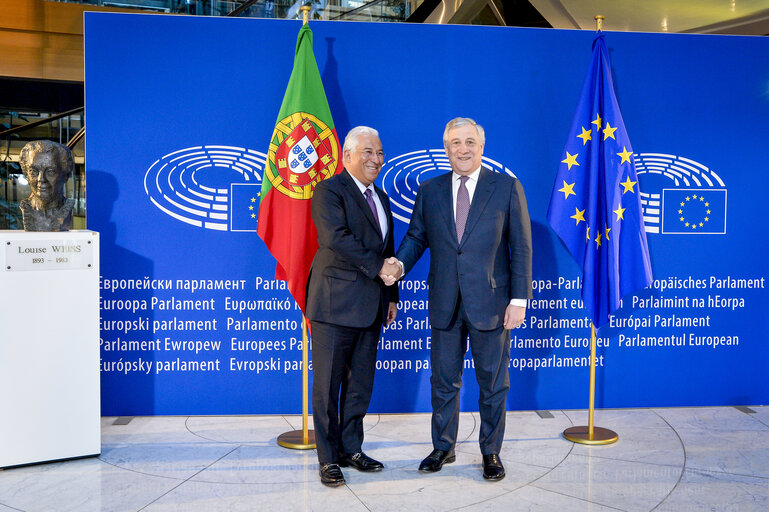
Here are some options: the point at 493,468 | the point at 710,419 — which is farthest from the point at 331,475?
the point at 710,419

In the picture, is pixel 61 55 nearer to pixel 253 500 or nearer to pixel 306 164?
pixel 306 164


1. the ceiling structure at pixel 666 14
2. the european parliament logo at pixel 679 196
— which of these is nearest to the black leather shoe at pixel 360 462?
the european parliament logo at pixel 679 196

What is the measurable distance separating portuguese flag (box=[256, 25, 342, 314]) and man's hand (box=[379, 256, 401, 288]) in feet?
2.16

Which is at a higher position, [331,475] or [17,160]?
[17,160]

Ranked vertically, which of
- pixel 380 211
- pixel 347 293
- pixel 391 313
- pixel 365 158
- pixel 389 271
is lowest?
pixel 391 313

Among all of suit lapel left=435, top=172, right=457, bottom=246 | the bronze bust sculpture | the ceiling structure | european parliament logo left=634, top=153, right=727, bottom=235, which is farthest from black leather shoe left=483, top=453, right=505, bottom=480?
the ceiling structure

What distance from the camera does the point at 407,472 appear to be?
10.1 feet

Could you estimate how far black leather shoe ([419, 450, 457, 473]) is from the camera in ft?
10.1

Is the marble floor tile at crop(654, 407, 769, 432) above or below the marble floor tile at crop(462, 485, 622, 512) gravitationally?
above

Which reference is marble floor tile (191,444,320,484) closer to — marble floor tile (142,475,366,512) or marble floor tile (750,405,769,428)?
marble floor tile (142,475,366,512)

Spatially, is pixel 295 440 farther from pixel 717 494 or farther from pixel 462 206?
pixel 717 494

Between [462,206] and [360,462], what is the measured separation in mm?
1319

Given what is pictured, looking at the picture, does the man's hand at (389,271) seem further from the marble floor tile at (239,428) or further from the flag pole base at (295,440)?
the marble floor tile at (239,428)

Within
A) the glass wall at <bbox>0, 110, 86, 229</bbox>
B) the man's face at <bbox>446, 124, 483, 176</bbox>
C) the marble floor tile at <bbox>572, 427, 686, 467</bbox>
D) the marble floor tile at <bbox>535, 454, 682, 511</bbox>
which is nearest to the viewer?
the marble floor tile at <bbox>535, 454, 682, 511</bbox>
